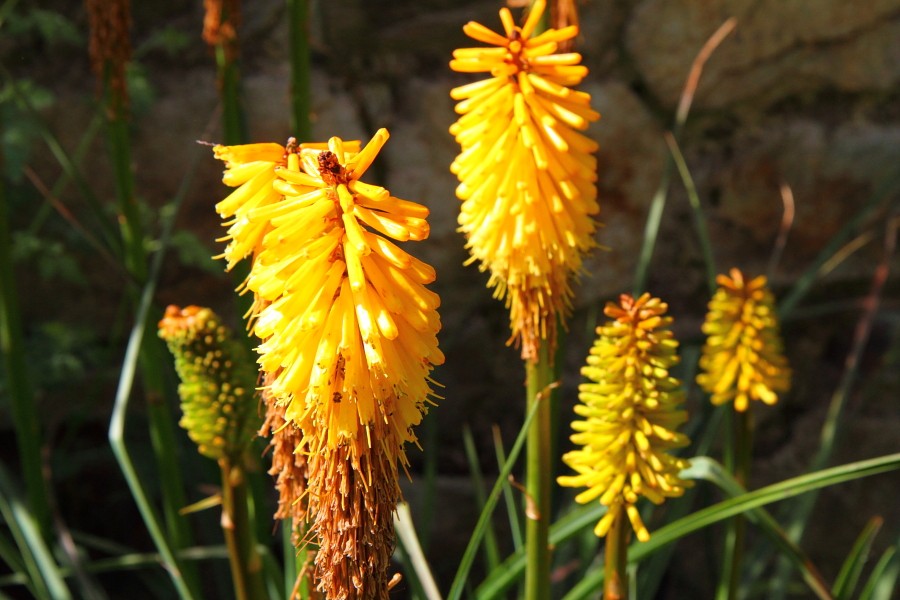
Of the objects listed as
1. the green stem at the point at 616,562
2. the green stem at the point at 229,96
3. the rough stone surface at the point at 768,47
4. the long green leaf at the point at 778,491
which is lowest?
the green stem at the point at 616,562

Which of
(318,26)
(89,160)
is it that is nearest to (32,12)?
(89,160)

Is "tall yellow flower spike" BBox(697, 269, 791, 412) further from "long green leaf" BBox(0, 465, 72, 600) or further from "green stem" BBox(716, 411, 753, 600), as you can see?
"long green leaf" BBox(0, 465, 72, 600)

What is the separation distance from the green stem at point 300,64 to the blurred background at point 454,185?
68 cm

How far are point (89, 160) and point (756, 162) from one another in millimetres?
1817

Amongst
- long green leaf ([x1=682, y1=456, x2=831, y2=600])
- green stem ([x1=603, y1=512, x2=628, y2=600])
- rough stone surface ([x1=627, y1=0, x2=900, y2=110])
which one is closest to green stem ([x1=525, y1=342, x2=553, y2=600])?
green stem ([x1=603, y1=512, x2=628, y2=600])

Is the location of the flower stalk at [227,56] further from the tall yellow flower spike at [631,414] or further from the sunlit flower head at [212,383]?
the tall yellow flower spike at [631,414]

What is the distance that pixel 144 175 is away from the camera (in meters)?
2.63

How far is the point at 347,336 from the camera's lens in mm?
1014

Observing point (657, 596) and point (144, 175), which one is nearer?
point (144, 175)

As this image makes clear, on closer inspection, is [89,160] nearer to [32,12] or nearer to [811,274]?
[32,12]

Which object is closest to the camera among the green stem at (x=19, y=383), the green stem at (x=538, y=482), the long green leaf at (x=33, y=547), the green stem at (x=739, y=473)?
the green stem at (x=538, y=482)

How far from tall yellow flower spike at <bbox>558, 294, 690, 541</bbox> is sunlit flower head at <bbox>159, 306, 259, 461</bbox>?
1.51ft

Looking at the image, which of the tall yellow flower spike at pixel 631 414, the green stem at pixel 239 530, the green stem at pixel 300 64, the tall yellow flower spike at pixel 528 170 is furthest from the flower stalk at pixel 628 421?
the green stem at pixel 300 64

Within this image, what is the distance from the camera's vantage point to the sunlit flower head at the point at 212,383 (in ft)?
4.42
